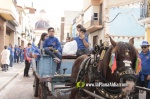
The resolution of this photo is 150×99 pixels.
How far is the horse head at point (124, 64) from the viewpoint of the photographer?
4.21 metres

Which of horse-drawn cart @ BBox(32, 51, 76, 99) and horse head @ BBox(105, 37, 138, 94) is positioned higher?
horse head @ BBox(105, 37, 138, 94)

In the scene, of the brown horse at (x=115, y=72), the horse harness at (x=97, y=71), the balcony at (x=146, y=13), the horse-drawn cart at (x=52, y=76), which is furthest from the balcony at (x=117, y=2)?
the brown horse at (x=115, y=72)

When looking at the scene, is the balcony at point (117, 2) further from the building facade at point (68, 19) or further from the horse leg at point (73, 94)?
the building facade at point (68, 19)

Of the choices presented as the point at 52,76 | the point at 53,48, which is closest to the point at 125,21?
the point at 53,48

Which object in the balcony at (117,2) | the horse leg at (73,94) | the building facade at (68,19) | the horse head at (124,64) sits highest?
the building facade at (68,19)

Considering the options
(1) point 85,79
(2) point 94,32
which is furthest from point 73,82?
(2) point 94,32

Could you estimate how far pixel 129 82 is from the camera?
4.17 m

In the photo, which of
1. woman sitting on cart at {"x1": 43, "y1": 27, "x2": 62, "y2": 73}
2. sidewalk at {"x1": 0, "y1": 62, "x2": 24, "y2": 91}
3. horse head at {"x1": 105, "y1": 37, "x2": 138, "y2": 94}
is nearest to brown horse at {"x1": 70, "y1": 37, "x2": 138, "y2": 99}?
horse head at {"x1": 105, "y1": 37, "x2": 138, "y2": 94}

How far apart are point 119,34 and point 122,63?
69.4 ft

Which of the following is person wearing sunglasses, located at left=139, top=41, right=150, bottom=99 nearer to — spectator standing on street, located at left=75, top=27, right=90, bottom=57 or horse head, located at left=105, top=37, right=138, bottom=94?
→ spectator standing on street, located at left=75, top=27, right=90, bottom=57

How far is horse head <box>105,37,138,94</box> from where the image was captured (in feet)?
13.8

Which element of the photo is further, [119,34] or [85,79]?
[119,34]

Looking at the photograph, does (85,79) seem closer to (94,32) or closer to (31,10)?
(94,32)

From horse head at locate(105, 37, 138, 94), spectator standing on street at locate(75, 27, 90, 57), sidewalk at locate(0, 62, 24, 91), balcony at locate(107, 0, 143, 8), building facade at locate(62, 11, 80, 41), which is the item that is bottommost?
sidewalk at locate(0, 62, 24, 91)
